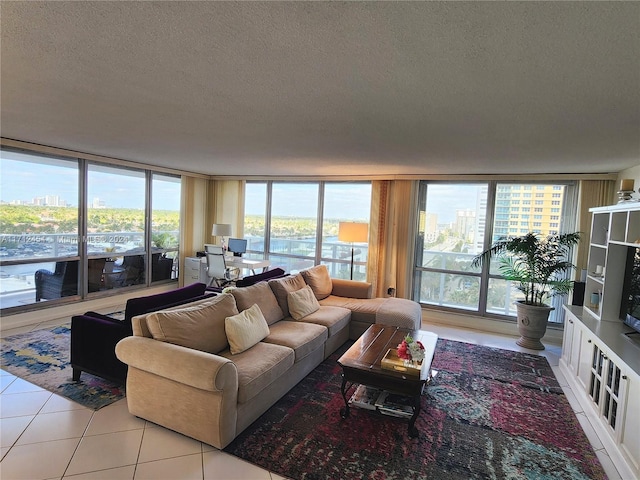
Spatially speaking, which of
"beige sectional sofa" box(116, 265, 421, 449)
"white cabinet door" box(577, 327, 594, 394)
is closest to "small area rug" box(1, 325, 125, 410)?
"beige sectional sofa" box(116, 265, 421, 449)

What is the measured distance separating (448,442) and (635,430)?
117cm

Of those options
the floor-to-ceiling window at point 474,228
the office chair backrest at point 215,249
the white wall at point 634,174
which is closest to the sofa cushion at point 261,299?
the office chair backrest at point 215,249

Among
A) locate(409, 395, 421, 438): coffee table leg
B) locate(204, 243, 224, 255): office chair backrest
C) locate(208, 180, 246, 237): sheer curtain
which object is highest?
locate(208, 180, 246, 237): sheer curtain

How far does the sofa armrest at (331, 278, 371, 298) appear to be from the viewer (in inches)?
205

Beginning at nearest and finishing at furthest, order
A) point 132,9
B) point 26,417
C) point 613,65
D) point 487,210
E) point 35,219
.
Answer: point 132,9, point 613,65, point 26,417, point 35,219, point 487,210

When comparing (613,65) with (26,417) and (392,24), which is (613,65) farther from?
(26,417)

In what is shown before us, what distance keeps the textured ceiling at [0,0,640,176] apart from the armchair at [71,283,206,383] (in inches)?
62.4

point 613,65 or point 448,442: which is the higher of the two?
point 613,65

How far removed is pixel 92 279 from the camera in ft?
18.3

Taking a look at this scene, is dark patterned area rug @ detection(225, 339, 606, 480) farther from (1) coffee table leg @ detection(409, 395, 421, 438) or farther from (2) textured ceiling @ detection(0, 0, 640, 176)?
(2) textured ceiling @ detection(0, 0, 640, 176)

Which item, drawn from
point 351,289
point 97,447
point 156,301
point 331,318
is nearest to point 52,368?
point 156,301

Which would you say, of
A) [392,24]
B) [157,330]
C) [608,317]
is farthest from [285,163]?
[608,317]

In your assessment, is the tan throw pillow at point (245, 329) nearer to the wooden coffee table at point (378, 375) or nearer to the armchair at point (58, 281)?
the wooden coffee table at point (378, 375)

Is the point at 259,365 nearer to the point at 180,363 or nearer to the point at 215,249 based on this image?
the point at 180,363
